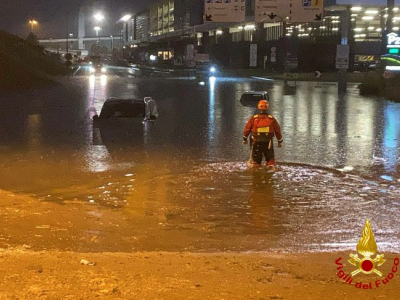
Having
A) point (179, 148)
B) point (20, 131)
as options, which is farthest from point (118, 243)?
point (20, 131)

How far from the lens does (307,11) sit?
34594 millimetres

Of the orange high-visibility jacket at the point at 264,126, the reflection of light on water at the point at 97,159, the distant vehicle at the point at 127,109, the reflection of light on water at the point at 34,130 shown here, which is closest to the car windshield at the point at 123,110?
the distant vehicle at the point at 127,109

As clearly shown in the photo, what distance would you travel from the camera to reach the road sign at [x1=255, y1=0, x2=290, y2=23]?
34.2 metres

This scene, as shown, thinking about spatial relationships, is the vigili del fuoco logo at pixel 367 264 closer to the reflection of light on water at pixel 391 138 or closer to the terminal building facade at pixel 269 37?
the reflection of light on water at pixel 391 138

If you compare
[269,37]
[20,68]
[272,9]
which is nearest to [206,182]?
[272,9]

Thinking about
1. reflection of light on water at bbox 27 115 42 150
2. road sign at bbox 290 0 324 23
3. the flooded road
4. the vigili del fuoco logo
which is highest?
road sign at bbox 290 0 324 23

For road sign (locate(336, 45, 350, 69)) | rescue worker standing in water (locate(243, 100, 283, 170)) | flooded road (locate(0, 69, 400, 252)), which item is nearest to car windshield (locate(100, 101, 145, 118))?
flooded road (locate(0, 69, 400, 252))

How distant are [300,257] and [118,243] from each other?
2.16 metres

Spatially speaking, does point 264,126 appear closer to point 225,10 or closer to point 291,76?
point 225,10

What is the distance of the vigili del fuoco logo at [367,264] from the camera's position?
5172 mm

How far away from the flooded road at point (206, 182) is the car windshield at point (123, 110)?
54 centimetres

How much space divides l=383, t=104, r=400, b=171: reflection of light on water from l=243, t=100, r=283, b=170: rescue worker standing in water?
2463mm

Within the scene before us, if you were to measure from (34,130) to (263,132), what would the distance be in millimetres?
9349

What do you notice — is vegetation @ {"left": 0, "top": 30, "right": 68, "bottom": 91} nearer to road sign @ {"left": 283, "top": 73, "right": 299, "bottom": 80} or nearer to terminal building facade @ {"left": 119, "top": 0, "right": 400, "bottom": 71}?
terminal building facade @ {"left": 119, "top": 0, "right": 400, "bottom": 71}
